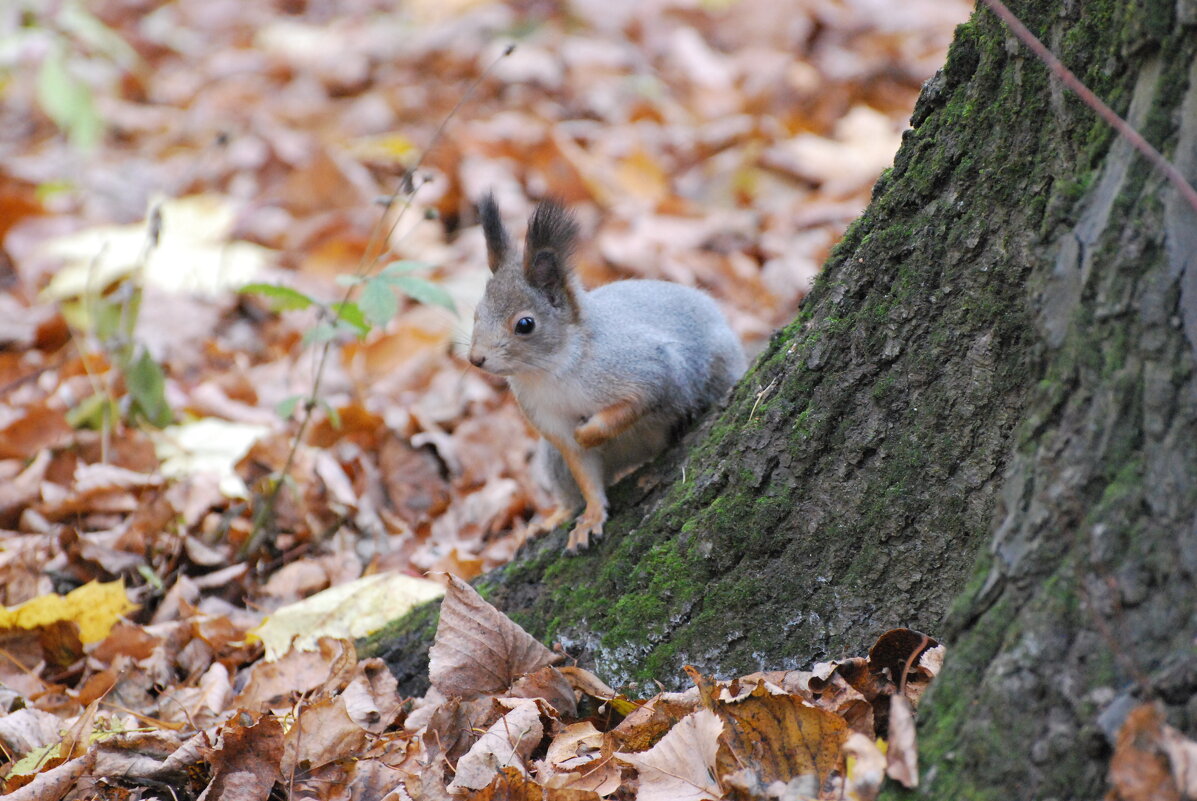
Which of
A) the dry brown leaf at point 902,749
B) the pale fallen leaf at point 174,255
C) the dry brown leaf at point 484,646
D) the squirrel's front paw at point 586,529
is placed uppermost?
the dry brown leaf at point 902,749

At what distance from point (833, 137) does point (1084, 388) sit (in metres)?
5.20

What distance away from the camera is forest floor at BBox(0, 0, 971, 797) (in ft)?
10.5

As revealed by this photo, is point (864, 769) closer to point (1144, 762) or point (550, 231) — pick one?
point (1144, 762)

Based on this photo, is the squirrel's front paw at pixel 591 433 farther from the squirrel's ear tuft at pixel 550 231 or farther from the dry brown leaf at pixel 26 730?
the dry brown leaf at pixel 26 730

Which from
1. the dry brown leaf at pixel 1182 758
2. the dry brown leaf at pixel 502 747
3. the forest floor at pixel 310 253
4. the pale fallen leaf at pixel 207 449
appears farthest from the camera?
the pale fallen leaf at pixel 207 449

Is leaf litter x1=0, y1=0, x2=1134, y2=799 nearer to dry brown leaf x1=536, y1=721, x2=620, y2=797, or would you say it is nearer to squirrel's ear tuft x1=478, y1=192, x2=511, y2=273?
dry brown leaf x1=536, y1=721, x2=620, y2=797

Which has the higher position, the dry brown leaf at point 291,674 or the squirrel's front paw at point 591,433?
the squirrel's front paw at point 591,433

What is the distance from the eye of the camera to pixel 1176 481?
4.39 feet

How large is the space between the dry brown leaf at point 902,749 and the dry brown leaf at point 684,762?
0.35m

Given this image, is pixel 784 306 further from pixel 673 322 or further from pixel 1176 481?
pixel 1176 481

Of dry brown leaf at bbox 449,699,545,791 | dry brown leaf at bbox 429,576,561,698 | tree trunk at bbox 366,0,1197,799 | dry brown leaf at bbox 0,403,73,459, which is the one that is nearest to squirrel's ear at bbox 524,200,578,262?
tree trunk at bbox 366,0,1197,799

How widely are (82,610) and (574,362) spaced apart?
5.11 ft

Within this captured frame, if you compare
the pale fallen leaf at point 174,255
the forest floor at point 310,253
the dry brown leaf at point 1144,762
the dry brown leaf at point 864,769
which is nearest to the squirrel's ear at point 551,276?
the forest floor at point 310,253

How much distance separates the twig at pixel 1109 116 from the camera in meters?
1.36
